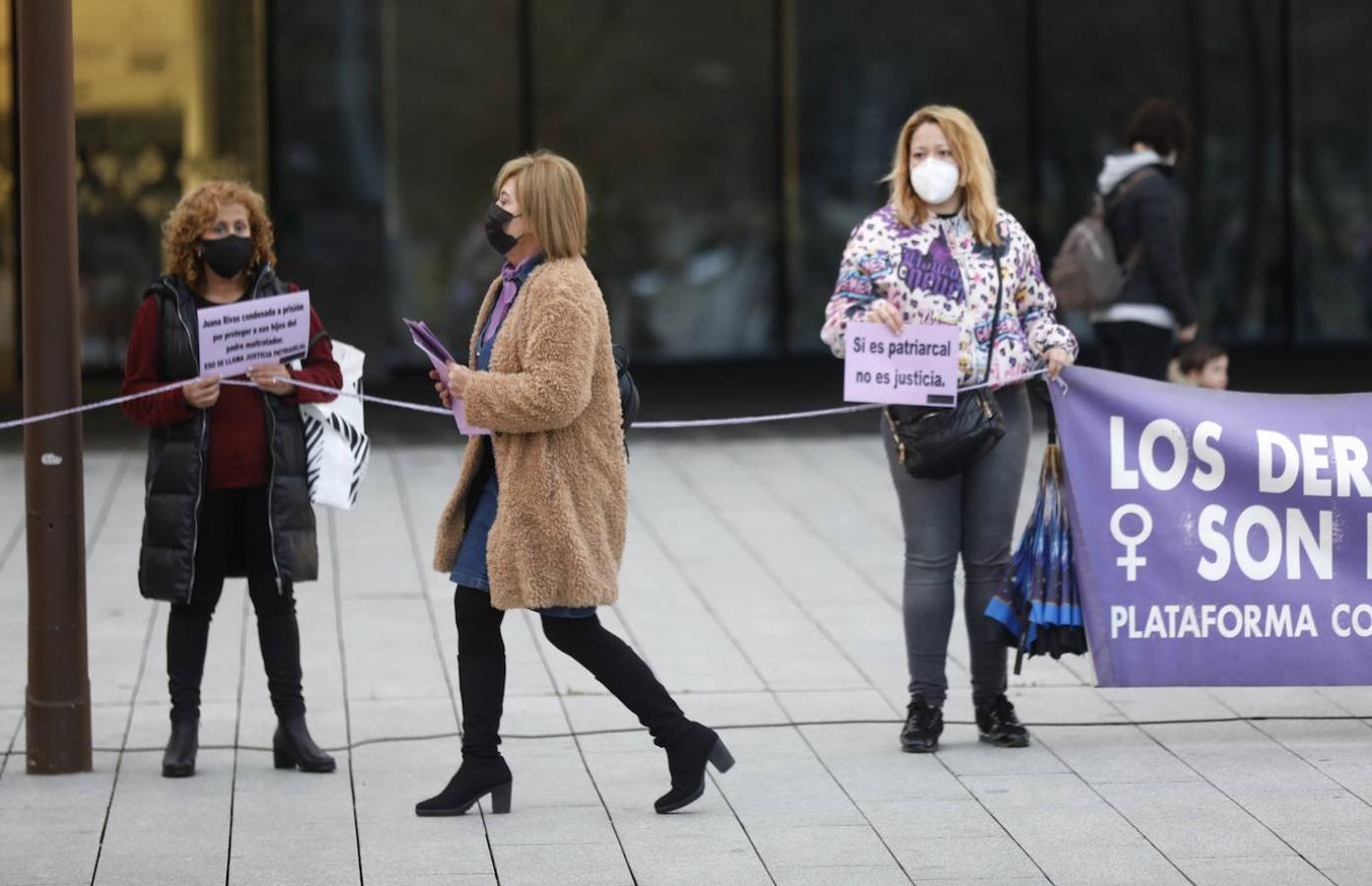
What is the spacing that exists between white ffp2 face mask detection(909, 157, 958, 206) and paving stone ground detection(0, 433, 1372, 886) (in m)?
1.60

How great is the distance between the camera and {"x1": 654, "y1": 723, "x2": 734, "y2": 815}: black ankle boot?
5863mm

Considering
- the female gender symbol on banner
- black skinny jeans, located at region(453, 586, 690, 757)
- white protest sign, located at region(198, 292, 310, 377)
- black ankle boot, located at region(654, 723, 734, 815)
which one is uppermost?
white protest sign, located at region(198, 292, 310, 377)

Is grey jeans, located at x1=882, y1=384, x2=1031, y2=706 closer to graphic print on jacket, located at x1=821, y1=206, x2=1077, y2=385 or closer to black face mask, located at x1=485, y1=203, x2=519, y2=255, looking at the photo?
graphic print on jacket, located at x1=821, y1=206, x2=1077, y2=385

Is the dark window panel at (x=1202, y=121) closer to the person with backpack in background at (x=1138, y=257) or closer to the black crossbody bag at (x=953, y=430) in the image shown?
the person with backpack in background at (x=1138, y=257)

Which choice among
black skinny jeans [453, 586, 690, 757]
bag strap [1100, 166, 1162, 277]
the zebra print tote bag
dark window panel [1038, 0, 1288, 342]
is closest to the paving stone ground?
black skinny jeans [453, 586, 690, 757]

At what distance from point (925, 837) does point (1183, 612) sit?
1288 mm

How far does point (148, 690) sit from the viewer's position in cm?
741

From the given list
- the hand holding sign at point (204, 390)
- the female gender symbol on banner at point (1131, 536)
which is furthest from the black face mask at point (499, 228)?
the female gender symbol on banner at point (1131, 536)

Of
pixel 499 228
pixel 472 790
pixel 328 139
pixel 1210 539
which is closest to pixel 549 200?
pixel 499 228

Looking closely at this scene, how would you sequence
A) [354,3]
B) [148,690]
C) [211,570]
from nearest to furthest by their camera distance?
[211,570] → [148,690] → [354,3]

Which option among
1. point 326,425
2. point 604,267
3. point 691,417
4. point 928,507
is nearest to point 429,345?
point 326,425

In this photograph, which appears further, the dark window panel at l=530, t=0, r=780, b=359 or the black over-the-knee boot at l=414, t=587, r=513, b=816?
the dark window panel at l=530, t=0, r=780, b=359

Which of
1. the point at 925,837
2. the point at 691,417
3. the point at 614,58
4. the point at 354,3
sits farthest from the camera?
the point at 614,58

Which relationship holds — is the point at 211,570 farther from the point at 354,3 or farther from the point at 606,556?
the point at 354,3
